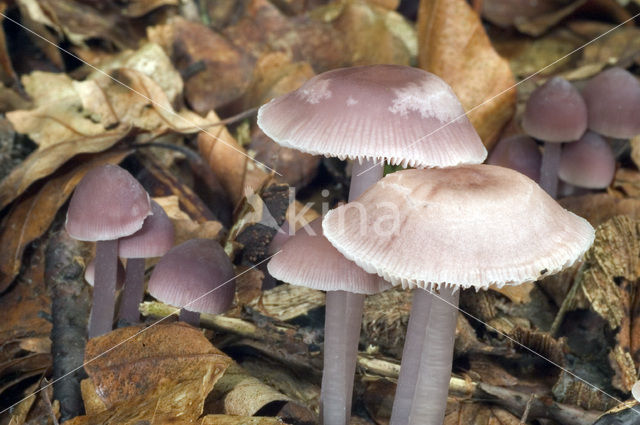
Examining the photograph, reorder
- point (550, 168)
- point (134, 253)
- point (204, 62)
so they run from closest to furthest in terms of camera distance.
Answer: point (134, 253)
point (550, 168)
point (204, 62)

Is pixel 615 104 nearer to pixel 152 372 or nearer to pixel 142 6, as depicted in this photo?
pixel 152 372

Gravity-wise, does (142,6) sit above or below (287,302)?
above

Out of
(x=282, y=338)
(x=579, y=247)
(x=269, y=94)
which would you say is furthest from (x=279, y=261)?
(x=269, y=94)

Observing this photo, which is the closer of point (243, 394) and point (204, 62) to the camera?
point (243, 394)

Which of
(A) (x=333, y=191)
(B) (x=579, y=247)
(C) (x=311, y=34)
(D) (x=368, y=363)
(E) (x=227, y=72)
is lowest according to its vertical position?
(D) (x=368, y=363)

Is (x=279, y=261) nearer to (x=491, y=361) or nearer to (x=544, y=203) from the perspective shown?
Answer: (x=544, y=203)

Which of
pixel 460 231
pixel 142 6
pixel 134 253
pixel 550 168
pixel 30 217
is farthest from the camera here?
pixel 142 6

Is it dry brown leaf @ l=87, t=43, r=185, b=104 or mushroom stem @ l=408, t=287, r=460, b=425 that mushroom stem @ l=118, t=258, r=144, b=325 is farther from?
dry brown leaf @ l=87, t=43, r=185, b=104

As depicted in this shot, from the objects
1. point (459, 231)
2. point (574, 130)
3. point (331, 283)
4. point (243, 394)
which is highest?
point (574, 130)

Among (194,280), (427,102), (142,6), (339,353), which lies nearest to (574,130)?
(427,102)
